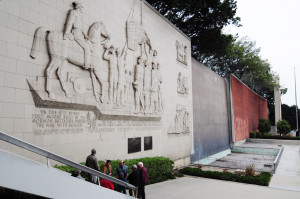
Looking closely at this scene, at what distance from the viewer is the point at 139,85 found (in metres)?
10.4

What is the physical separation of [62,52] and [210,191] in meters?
6.91

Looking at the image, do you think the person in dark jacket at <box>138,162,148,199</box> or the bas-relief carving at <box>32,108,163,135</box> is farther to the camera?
the person in dark jacket at <box>138,162,148,199</box>

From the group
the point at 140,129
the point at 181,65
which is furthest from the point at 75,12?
the point at 181,65

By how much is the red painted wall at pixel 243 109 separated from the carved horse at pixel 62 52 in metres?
20.1

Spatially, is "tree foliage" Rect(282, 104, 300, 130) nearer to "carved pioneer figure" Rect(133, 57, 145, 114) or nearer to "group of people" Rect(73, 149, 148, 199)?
"carved pioneer figure" Rect(133, 57, 145, 114)

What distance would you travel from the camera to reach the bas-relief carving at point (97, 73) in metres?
6.48

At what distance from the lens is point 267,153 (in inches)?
827

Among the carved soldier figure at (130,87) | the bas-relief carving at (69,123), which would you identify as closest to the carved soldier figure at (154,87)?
the carved soldier figure at (130,87)

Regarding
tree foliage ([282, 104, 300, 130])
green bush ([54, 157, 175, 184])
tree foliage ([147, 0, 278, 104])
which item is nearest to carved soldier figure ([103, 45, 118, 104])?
green bush ([54, 157, 175, 184])

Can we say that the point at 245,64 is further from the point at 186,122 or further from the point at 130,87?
the point at 130,87

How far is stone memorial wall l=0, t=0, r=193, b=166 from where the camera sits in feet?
19.0

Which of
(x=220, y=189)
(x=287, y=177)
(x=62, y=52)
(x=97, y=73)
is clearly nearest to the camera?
(x=62, y=52)

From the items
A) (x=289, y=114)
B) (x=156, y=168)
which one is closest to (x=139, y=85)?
(x=156, y=168)

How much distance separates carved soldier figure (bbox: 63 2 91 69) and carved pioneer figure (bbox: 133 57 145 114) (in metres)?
2.88
